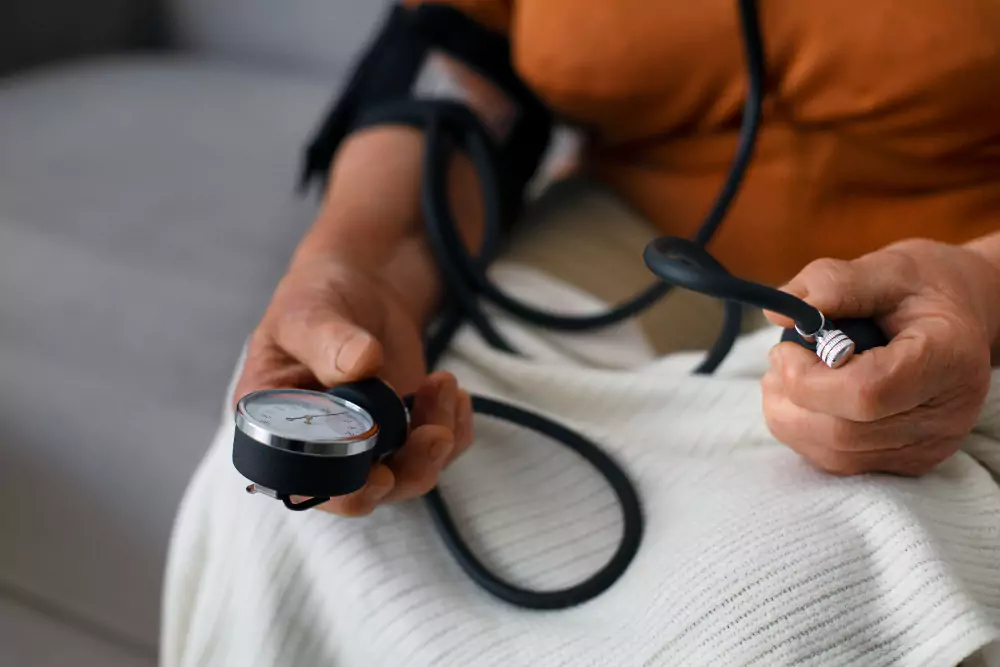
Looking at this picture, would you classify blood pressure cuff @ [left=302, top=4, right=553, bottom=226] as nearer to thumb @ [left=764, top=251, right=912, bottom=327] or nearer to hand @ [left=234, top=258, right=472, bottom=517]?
hand @ [left=234, top=258, right=472, bottom=517]

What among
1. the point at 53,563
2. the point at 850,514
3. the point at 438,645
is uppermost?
the point at 850,514

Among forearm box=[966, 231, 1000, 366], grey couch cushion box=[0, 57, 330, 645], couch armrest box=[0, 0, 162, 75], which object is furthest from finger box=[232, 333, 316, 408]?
couch armrest box=[0, 0, 162, 75]

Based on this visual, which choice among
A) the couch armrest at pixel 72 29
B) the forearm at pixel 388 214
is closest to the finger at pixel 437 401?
the forearm at pixel 388 214

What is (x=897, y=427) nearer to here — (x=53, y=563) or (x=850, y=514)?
(x=850, y=514)

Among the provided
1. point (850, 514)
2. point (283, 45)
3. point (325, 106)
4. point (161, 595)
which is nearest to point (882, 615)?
point (850, 514)

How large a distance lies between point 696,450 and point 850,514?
88 mm

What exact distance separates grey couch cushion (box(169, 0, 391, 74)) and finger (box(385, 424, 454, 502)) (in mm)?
678

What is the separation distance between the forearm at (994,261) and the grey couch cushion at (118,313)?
0.44 metres

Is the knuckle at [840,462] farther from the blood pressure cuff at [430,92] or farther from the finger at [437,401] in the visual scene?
the blood pressure cuff at [430,92]

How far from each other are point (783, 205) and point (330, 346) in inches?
11.4

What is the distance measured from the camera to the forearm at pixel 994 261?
1.25 feet

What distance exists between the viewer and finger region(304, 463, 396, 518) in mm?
362

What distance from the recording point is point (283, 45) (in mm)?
1022

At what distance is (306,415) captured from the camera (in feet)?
1.10
